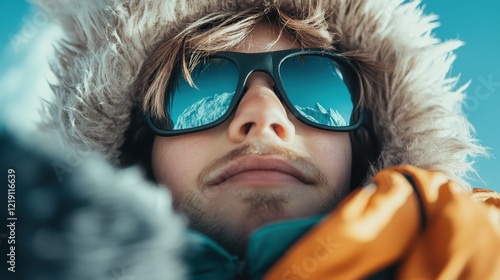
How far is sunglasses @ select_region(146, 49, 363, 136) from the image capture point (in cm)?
134

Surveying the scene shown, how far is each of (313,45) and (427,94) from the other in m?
0.34

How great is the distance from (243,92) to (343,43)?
36cm

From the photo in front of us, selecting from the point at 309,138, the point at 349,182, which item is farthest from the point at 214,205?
the point at 349,182

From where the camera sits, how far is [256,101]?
131cm

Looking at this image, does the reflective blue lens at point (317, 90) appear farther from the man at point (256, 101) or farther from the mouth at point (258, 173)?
the mouth at point (258, 173)

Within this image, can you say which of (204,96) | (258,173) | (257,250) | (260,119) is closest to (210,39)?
(204,96)

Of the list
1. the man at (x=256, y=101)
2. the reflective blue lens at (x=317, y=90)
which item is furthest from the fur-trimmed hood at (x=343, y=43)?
the reflective blue lens at (x=317, y=90)

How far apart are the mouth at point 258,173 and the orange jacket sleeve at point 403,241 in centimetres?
37

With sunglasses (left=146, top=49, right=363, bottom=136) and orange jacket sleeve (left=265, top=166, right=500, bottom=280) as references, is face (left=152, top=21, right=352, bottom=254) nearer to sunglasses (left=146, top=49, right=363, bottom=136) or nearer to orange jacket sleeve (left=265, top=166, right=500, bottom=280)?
sunglasses (left=146, top=49, right=363, bottom=136)

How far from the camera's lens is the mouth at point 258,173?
1.24m

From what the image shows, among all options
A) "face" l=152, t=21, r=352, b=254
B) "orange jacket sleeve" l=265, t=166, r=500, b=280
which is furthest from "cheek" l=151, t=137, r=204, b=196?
"orange jacket sleeve" l=265, t=166, r=500, b=280

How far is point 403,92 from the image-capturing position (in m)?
1.42

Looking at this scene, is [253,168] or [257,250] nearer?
[257,250]

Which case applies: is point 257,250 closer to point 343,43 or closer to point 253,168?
point 253,168
